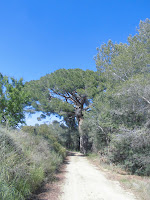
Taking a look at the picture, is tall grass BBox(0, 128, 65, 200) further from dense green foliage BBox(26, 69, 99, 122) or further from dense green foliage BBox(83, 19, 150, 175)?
dense green foliage BBox(26, 69, 99, 122)

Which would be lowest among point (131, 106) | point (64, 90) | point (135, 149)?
point (135, 149)

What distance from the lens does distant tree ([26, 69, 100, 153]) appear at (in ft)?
61.3

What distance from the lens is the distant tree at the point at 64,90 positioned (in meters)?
18.7

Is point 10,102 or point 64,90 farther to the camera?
point 64,90

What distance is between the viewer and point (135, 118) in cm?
1002

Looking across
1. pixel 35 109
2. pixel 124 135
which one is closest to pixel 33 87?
pixel 35 109

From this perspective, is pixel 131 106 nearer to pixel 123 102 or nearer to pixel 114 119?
pixel 123 102

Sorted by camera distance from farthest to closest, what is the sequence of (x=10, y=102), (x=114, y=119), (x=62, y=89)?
(x=62, y=89) → (x=114, y=119) → (x=10, y=102)

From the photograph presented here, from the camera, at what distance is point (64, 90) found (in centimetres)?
2108

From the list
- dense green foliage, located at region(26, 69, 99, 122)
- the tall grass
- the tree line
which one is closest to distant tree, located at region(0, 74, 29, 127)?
the tree line

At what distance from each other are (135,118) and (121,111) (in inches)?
40.1

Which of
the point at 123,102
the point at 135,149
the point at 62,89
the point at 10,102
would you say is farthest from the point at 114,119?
the point at 62,89

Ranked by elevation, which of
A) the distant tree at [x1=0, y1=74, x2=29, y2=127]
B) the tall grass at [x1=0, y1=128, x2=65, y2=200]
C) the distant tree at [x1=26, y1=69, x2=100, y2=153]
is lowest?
the tall grass at [x1=0, y1=128, x2=65, y2=200]

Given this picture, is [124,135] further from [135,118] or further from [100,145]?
[100,145]
